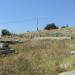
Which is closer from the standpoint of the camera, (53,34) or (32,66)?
(32,66)

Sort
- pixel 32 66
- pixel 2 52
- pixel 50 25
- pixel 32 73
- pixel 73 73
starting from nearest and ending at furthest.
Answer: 1. pixel 73 73
2. pixel 32 73
3. pixel 32 66
4. pixel 2 52
5. pixel 50 25

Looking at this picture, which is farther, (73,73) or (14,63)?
(14,63)

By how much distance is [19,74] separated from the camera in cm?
955

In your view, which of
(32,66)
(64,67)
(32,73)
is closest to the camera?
(32,73)

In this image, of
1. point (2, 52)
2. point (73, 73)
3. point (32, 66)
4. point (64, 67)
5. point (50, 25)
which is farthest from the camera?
point (50, 25)

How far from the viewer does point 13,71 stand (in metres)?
9.40

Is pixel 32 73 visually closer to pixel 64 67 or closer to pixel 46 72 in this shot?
pixel 46 72

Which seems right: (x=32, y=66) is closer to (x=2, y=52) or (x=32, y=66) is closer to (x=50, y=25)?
(x=2, y=52)

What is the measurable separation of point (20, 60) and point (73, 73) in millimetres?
2649

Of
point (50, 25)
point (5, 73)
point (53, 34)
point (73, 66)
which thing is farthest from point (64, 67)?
point (50, 25)

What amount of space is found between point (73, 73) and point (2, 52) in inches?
400

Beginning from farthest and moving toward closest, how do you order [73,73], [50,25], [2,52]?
[50,25]
[2,52]
[73,73]

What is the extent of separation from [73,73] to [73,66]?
9.77 feet

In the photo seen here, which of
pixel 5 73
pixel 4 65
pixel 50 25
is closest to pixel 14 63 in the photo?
pixel 4 65
